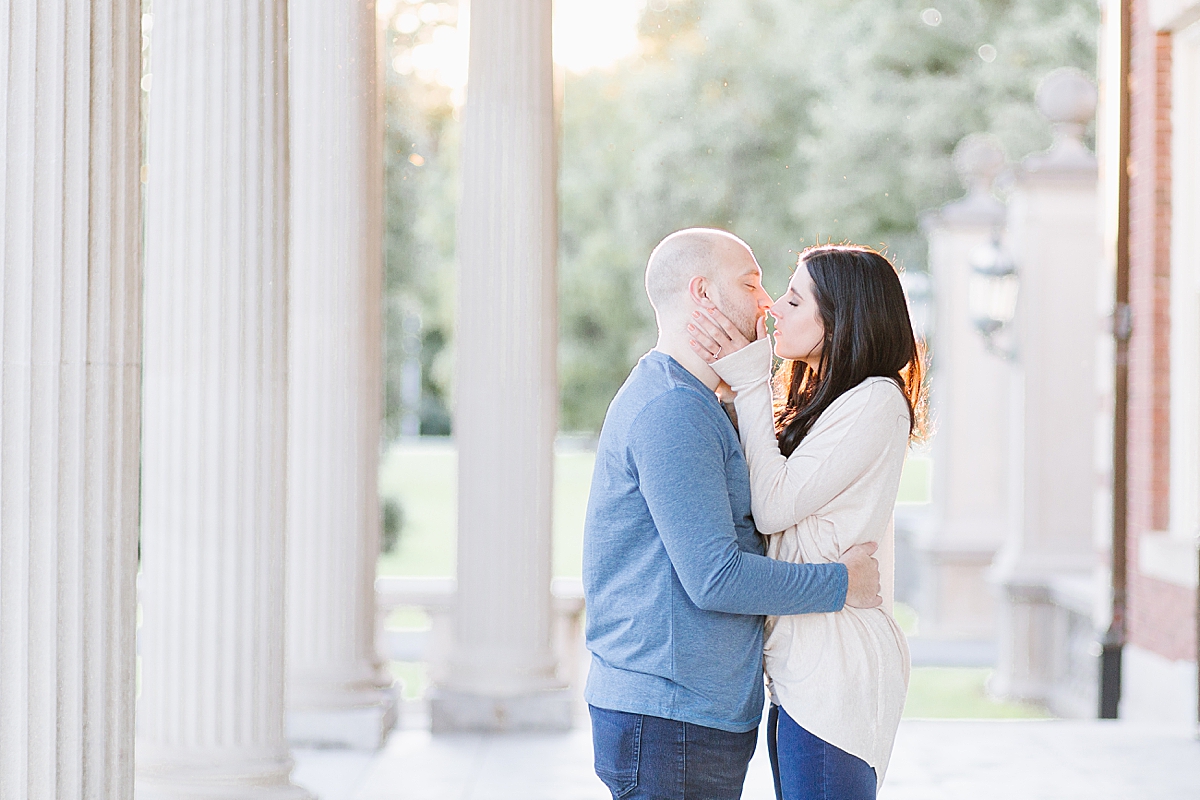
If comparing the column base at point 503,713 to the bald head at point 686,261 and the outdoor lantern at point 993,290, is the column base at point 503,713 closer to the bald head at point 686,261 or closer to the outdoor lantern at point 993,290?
the bald head at point 686,261

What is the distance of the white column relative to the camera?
455 inches

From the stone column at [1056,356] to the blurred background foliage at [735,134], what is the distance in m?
10.0

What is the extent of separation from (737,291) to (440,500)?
2120 inches

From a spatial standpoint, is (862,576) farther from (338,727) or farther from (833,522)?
(338,727)

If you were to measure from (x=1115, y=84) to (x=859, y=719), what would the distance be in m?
12.0

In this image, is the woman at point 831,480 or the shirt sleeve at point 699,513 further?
the woman at point 831,480

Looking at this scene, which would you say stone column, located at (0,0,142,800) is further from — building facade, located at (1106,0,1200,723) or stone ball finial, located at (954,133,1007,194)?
stone ball finial, located at (954,133,1007,194)

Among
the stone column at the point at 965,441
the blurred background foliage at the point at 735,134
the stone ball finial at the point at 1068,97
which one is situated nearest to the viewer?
the stone ball finial at the point at 1068,97

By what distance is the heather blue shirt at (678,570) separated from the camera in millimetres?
4742

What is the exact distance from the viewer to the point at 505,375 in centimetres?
1218

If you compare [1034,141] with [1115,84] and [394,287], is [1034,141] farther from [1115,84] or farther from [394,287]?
[1115,84]

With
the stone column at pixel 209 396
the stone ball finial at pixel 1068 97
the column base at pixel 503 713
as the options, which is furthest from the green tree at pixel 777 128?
the stone column at pixel 209 396

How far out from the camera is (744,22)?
1547 inches

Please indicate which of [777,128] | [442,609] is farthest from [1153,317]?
[777,128]
